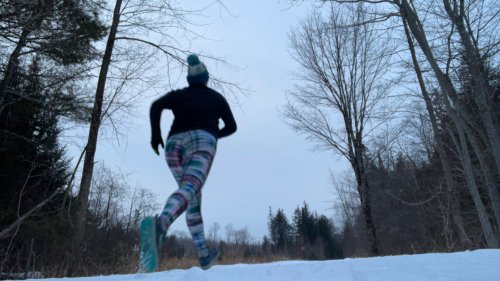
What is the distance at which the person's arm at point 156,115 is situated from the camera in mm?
2405

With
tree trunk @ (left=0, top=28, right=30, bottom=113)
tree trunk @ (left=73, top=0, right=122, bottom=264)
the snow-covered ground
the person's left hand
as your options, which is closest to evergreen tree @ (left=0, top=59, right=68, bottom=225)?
tree trunk @ (left=0, top=28, right=30, bottom=113)

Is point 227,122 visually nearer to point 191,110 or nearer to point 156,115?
point 191,110

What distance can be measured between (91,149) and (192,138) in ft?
24.8

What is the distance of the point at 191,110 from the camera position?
7.79 ft

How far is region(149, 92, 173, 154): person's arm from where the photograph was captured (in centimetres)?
240

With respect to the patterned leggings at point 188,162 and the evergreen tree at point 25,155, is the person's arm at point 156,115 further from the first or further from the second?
the evergreen tree at point 25,155

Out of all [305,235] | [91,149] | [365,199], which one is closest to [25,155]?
[91,149]

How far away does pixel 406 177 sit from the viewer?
32.1 meters

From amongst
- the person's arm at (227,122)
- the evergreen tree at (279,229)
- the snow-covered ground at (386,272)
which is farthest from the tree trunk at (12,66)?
the evergreen tree at (279,229)

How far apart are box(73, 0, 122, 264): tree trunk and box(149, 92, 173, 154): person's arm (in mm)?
6552

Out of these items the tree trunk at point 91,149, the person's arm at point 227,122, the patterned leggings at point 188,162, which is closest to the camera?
the patterned leggings at point 188,162

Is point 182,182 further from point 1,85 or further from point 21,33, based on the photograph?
point 1,85

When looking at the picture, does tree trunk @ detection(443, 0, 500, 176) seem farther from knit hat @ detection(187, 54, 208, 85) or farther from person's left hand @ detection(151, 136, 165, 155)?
person's left hand @ detection(151, 136, 165, 155)

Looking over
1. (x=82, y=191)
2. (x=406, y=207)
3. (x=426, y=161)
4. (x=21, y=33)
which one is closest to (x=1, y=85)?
(x=21, y=33)
